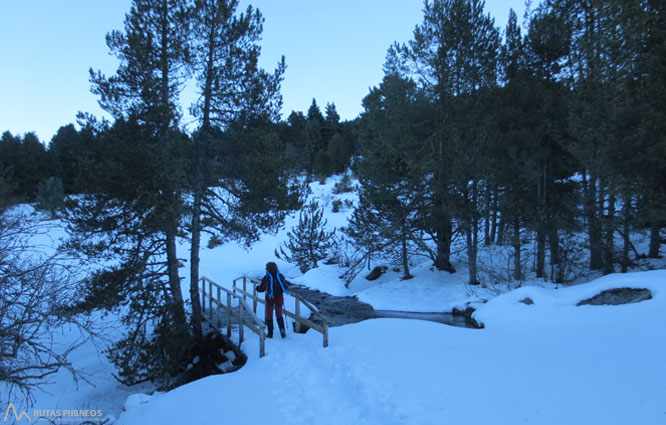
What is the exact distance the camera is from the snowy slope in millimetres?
3932

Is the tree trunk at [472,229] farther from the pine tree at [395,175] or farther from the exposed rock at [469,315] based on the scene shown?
the exposed rock at [469,315]

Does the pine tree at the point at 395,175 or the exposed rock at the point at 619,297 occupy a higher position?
the pine tree at the point at 395,175

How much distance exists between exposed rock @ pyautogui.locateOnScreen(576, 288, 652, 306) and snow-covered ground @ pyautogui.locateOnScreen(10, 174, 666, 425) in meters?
0.13

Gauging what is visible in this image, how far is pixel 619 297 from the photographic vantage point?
7.22 m

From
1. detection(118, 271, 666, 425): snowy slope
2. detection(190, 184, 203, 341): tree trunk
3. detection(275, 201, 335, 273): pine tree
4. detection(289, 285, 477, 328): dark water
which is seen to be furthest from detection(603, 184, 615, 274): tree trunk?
detection(275, 201, 335, 273): pine tree

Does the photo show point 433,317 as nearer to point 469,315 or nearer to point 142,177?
point 469,315

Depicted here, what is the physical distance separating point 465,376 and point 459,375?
0.29 feet

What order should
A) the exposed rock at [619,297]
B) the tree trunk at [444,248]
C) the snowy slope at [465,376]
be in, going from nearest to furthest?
the snowy slope at [465,376] < the exposed rock at [619,297] < the tree trunk at [444,248]

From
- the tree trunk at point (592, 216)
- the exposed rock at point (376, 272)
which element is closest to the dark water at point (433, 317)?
the tree trunk at point (592, 216)

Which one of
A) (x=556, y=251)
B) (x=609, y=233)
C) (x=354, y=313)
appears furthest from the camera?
(x=354, y=313)

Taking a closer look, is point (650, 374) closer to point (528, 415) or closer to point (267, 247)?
point (528, 415)

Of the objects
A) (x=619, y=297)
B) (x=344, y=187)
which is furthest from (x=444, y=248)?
(x=344, y=187)

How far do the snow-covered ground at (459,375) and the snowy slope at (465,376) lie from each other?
0.06ft

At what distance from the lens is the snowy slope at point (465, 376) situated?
3932 millimetres
